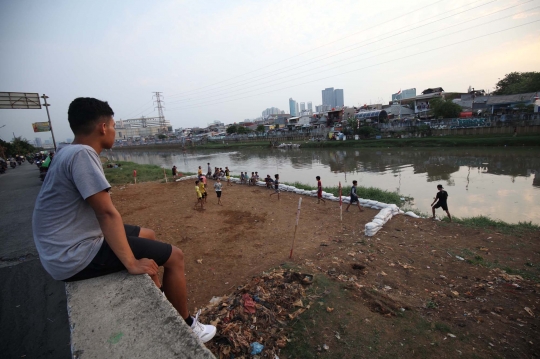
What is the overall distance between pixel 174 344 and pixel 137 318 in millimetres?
318

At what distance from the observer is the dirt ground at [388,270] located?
130 inches

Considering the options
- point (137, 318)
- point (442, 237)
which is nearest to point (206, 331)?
point (137, 318)

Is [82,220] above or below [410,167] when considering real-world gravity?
above

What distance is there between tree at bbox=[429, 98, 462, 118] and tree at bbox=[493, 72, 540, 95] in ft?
34.5

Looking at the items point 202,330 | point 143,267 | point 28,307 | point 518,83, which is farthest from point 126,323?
point 518,83

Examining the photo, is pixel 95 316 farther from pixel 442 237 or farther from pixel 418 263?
pixel 442 237

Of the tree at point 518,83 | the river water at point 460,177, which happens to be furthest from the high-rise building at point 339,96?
the river water at point 460,177

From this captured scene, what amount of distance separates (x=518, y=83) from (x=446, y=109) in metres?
13.7

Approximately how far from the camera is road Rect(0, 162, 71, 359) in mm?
2531

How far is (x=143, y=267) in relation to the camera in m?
1.71

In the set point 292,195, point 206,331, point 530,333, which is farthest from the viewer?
point 292,195

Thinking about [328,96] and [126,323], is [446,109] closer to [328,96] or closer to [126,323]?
[126,323]

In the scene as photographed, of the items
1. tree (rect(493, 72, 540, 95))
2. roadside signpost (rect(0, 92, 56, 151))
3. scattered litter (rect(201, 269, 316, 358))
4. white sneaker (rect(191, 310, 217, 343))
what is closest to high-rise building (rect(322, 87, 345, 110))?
tree (rect(493, 72, 540, 95))

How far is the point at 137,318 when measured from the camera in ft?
4.54
